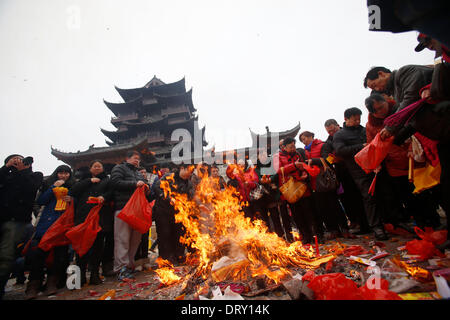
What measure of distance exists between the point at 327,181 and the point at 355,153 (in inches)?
29.8

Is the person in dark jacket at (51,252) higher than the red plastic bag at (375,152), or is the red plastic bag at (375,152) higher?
the red plastic bag at (375,152)

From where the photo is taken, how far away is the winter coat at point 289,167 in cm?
391

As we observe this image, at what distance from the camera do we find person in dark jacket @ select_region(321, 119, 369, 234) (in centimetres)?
389

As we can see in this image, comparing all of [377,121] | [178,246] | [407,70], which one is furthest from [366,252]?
[178,246]

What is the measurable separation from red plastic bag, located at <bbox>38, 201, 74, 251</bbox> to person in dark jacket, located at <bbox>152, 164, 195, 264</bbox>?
5.10 feet

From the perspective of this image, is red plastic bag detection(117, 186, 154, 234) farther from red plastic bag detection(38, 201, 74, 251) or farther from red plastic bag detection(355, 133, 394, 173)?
red plastic bag detection(355, 133, 394, 173)

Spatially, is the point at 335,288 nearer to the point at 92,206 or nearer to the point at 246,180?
the point at 246,180

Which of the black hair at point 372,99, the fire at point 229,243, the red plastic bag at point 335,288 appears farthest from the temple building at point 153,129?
the red plastic bag at point 335,288

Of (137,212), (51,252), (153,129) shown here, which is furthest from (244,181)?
(153,129)

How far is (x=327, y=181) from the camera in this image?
152 inches

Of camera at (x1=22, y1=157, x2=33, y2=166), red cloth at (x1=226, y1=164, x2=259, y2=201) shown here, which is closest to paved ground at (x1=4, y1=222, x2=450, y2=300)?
red cloth at (x1=226, y1=164, x2=259, y2=201)

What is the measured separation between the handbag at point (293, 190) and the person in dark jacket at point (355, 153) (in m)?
0.94

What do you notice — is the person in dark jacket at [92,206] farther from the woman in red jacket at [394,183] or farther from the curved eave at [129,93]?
the curved eave at [129,93]
